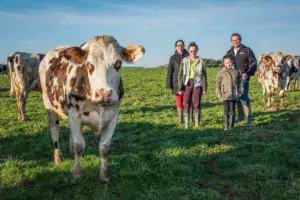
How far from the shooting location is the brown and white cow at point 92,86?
515 centimetres

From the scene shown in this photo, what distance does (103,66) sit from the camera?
518 cm

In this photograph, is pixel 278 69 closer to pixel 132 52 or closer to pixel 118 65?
pixel 132 52

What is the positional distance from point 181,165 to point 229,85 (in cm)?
429

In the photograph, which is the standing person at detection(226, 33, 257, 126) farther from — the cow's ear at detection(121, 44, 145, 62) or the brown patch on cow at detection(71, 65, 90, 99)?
the brown patch on cow at detection(71, 65, 90, 99)

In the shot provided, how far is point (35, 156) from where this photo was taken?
7.87 meters

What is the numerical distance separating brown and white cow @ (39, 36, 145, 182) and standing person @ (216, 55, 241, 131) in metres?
4.99

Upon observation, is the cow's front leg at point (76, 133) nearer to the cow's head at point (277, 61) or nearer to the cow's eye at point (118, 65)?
the cow's eye at point (118, 65)

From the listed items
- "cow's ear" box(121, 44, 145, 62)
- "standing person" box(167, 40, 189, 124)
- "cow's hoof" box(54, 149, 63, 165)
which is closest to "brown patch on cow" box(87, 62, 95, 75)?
"cow's ear" box(121, 44, 145, 62)

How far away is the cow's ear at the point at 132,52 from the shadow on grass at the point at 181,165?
2.18 meters

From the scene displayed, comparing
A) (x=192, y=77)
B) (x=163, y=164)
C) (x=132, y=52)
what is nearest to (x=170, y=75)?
(x=192, y=77)

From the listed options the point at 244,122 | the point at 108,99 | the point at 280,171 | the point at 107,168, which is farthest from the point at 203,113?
the point at 108,99

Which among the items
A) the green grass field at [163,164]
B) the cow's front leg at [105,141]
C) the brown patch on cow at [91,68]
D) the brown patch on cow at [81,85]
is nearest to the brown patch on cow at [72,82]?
the brown patch on cow at [81,85]

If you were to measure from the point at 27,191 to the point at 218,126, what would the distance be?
6955mm

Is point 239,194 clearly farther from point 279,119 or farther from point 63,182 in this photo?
point 279,119
